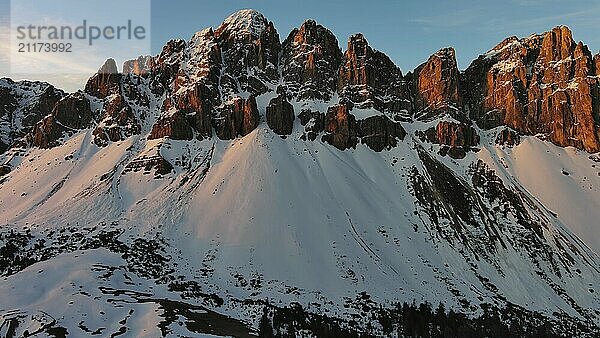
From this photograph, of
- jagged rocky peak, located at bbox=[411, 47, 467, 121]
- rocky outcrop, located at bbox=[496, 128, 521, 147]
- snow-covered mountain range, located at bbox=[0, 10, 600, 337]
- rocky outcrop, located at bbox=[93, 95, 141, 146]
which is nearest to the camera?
snow-covered mountain range, located at bbox=[0, 10, 600, 337]

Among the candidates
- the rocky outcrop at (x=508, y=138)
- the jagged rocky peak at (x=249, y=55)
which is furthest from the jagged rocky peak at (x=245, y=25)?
the rocky outcrop at (x=508, y=138)

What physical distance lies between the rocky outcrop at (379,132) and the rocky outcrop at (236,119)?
27.5 m

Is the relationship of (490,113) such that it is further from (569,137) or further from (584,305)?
(584,305)

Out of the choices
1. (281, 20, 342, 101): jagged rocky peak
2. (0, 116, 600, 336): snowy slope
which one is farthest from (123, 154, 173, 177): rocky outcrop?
(281, 20, 342, 101): jagged rocky peak

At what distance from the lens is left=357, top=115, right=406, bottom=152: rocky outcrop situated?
12838 cm

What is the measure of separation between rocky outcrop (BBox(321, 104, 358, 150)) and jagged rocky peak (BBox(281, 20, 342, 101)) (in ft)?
36.0

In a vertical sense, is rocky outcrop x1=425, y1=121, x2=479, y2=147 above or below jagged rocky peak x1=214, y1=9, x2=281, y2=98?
below

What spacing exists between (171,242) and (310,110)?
5702 centimetres

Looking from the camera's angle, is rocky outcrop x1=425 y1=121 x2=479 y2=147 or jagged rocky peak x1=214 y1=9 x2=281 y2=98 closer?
rocky outcrop x1=425 y1=121 x2=479 y2=147

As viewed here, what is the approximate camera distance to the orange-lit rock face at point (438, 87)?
14250 cm

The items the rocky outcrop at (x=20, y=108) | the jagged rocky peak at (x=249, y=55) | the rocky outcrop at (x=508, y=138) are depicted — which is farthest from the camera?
the rocky outcrop at (x=20, y=108)

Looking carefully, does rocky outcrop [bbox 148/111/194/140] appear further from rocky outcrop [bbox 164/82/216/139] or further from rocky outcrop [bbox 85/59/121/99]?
rocky outcrop [bbox 85/59/121/99]

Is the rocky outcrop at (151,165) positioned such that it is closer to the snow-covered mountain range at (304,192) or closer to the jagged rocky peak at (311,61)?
the snow-covered mountain range at (304,192)

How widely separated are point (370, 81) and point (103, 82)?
249 ft
